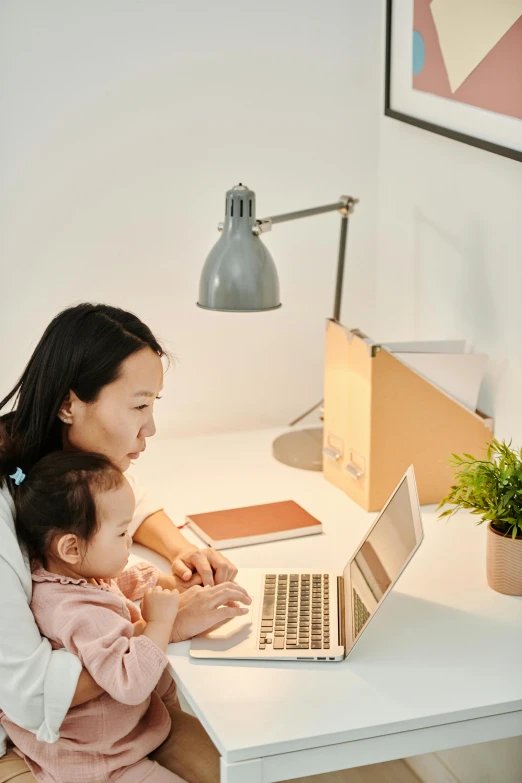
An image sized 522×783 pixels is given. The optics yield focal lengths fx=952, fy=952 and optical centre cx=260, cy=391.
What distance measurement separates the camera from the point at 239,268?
1.64 meters

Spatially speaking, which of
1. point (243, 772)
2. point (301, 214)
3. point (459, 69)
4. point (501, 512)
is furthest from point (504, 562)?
point (459, 69)

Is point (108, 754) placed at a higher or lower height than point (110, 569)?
lower

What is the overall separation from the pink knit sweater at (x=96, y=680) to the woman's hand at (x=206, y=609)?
0.24 feet

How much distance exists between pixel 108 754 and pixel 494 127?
116 cm

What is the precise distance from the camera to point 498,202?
166cm

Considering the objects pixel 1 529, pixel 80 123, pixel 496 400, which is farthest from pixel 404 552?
pixel 80 123

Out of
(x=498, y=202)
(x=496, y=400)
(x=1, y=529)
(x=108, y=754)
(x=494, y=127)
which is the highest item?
(x=494, y=127)

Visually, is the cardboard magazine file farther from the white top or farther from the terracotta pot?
the white top

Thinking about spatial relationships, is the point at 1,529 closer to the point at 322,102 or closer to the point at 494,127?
the point at 494,127

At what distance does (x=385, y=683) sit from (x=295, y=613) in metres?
0.19

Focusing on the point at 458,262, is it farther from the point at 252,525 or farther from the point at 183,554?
the point at 183,554

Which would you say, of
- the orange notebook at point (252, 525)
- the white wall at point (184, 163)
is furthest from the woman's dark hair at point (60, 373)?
the white wall at point (184, 163)

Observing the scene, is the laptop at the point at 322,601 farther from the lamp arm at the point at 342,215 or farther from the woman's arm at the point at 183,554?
the lamp arm at the point at 342,215

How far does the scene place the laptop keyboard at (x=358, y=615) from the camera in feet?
3.93
